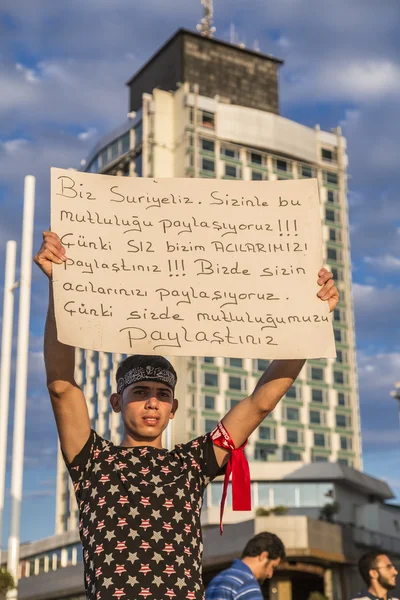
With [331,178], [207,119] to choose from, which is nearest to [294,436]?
[331,178]

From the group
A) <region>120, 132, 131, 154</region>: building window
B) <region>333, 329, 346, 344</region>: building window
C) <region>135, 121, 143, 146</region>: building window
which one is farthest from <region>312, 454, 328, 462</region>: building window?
<region>120, 132, 131, 154</region>: building window

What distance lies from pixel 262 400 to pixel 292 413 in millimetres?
84953

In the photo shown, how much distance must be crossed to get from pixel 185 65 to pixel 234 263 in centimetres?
9343

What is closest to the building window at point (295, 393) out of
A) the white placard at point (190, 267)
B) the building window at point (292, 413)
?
the building window at point (292, 413)

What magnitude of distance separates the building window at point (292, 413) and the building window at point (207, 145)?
2641 centimetres

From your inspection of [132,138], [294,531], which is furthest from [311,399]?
[294,531]

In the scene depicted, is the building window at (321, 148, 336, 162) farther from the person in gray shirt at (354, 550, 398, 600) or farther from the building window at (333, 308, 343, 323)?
the person in gray shirt at (354, 550, 398, 600)

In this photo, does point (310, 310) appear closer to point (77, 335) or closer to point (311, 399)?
point (77, 335)

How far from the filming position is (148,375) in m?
4.09

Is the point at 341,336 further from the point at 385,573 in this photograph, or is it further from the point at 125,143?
the point at 385,573

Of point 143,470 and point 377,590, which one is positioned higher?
point 143,470

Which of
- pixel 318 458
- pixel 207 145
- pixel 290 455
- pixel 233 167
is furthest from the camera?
pixel 233 167

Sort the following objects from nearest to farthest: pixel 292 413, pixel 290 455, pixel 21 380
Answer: pixel 21 380 → pixel 290 455 → pixel 292 413

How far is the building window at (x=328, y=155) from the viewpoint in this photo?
97.9 meters
